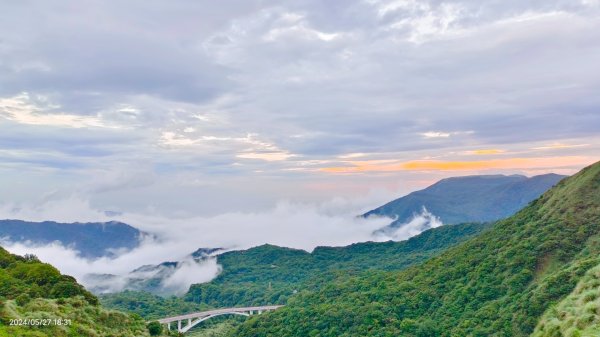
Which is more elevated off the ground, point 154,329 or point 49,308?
point 49,308

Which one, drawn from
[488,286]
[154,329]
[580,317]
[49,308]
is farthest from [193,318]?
[580,317]

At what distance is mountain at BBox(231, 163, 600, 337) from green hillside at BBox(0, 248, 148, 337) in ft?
140

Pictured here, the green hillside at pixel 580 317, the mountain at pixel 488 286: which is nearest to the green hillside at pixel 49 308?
the green hillside at pixel 580 317

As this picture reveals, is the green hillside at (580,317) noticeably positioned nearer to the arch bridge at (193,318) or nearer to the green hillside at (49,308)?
the green hillside at (49,308)

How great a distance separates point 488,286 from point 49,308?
60876mm

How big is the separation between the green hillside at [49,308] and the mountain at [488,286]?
140 ft

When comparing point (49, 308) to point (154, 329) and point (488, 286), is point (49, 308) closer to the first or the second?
point (154, 329)

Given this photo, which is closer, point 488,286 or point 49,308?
point 49,308

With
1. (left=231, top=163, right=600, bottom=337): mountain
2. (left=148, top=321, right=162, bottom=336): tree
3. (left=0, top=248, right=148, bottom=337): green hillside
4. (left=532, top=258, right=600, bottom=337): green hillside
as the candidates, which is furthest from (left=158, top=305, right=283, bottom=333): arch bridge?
(left=532, top=258, right=600, bottom=337): green hillside

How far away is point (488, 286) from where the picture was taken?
67.4 meters

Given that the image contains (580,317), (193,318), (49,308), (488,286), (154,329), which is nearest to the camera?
(580,317)

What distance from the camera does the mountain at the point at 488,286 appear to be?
54812 millimetres

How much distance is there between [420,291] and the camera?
262ft

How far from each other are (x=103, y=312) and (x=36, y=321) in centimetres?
1202
